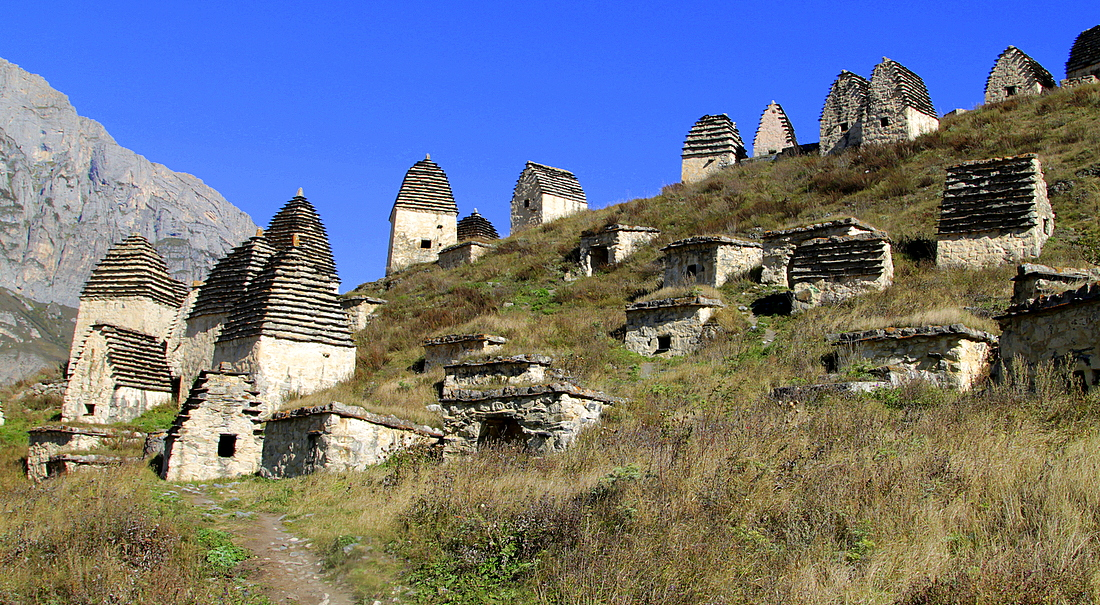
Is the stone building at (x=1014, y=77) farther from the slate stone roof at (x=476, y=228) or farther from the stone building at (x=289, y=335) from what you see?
the stone building at (x=289, y=335)

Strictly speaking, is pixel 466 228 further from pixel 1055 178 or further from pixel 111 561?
pixel 111 561

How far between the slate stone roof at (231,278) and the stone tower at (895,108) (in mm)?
23056

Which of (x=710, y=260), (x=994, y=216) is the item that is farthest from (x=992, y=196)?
(x=710, y=260)

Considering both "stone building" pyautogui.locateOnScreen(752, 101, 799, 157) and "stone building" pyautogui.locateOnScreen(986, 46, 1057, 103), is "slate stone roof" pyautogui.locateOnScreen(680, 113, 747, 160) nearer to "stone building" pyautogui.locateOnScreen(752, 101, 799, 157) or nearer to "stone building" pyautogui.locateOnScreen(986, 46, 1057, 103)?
"stone building" pyautogui.locateOnScreen(752, 101, 799, 157)

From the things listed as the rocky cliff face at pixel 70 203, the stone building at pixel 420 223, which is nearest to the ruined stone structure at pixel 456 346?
the stone building at pixel 420 223

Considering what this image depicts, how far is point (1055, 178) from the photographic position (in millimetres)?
25062

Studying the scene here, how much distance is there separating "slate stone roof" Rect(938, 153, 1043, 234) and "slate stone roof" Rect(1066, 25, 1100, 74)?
75.4ft

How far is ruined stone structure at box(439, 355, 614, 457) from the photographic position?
12.6 meters

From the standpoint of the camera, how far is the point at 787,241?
74.5 ft

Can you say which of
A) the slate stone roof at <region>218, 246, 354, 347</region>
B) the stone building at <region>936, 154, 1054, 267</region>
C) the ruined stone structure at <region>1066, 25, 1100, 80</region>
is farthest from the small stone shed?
the ruined stone structure at <region>1066, 25, 1100, 80</region>

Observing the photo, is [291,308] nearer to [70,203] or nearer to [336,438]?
[336,438]

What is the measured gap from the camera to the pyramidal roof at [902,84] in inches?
1355

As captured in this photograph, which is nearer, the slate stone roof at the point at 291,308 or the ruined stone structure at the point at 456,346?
the slate stone roof at the point at 291,308

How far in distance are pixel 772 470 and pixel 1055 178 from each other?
21.1 meters
